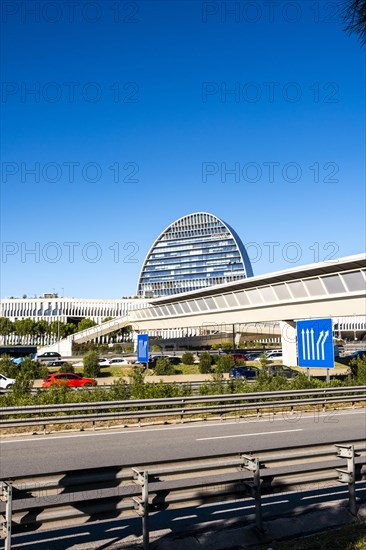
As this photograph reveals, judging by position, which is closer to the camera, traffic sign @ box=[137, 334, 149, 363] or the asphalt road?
the asphalt road

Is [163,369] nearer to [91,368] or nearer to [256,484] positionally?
[91,368]

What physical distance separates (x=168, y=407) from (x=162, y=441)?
5.31 meters

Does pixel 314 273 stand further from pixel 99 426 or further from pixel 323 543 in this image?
pixel 323 543

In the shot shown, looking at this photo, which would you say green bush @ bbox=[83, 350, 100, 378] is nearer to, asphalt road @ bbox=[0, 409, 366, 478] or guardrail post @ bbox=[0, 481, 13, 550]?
asphalt road @ bbox=[0, 409, 366, 478]

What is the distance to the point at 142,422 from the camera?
61.4 ft

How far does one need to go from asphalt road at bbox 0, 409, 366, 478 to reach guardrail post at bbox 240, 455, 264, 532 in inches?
215

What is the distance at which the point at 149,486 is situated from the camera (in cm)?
542

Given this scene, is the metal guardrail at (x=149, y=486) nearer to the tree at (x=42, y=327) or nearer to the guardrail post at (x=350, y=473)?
the guardrail post at (x=350, y=473)

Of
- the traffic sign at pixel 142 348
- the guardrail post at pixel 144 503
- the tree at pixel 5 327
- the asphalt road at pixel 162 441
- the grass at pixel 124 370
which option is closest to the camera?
the guardrail post at pixel 144 503

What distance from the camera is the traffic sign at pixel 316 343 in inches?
866

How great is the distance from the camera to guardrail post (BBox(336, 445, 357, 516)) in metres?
6.17

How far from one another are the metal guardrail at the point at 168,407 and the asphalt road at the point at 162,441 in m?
0.54

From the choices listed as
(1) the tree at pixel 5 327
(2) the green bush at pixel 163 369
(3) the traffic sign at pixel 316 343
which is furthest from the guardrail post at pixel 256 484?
(1) the tree at pixel 5 327

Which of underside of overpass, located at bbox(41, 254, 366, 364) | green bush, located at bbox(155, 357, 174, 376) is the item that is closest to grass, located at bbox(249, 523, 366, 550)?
underside of overpass, located at bbox(41, 254, 366, 364)
